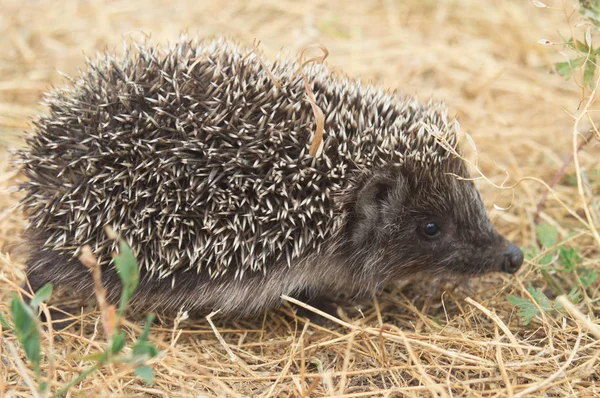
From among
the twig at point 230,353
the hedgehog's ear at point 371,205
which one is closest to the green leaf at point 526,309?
the hedgehog's ear at point 371,205

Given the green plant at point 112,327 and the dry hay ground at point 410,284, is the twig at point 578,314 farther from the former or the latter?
the green plant at point 112,327

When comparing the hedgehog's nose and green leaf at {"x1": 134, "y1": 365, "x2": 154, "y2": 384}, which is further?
the hedgehog's nose

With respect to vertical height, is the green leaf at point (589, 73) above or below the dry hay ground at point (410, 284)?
above

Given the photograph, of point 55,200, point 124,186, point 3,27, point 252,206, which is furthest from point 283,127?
point 3,27

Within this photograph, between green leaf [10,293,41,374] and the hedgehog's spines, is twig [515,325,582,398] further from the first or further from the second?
green leaf [10,293,41,374]

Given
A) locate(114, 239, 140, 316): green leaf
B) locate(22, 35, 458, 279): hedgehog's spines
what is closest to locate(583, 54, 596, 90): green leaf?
locate(22, 35, 458, 279): hedgehog's spines

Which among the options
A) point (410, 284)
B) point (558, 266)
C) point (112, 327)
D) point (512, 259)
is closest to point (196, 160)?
point (112, 327)
